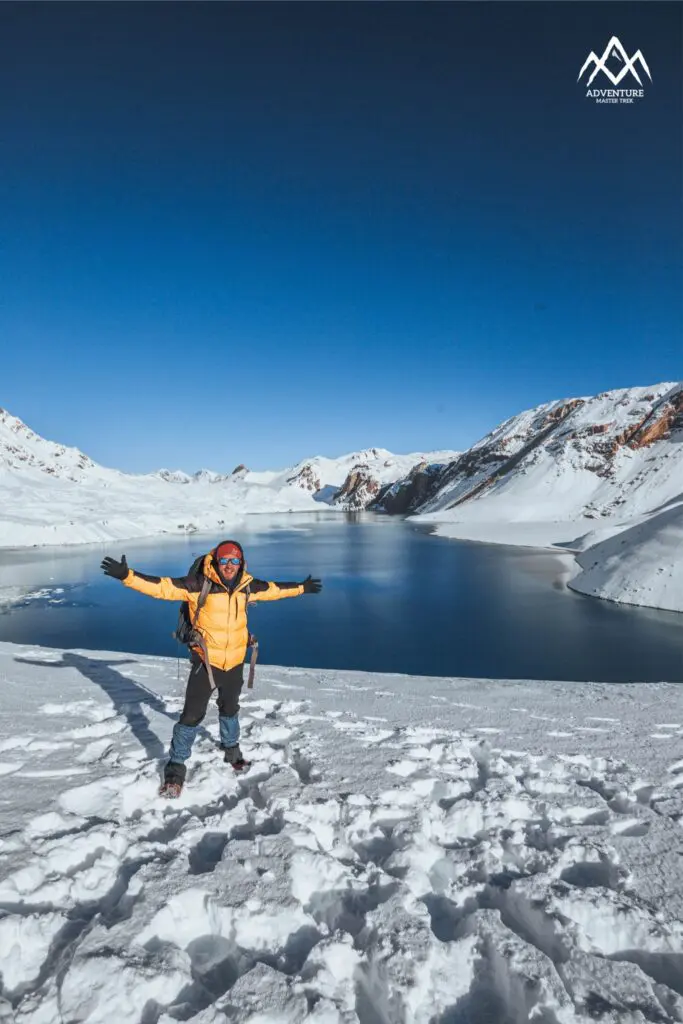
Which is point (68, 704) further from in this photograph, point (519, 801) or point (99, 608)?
point (99, 608)

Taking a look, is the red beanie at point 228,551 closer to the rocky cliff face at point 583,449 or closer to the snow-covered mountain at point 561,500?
the snow-covered mountain at point 561,500

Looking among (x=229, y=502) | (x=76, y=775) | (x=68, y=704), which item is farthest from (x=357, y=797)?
(x=229, y=502)

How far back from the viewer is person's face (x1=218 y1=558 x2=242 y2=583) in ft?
15.3

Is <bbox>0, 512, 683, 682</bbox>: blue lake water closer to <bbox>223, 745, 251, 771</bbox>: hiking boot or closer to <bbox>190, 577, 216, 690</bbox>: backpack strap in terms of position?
<bbox>223, 745, 251, 771</bbox>: hiking boot

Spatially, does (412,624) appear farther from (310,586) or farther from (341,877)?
(341,877)

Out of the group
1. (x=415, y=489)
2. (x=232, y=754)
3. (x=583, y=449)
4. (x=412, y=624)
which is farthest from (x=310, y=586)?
(x=415, y=489)

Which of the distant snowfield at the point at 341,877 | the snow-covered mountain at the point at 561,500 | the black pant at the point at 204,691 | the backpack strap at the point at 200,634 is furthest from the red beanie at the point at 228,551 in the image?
the snow-covered mountain at the point at 561,500

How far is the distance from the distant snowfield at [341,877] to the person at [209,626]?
42 centimetres

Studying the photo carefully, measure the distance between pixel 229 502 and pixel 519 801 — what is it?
180134 millimetres

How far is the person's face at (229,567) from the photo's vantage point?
15.3 ft

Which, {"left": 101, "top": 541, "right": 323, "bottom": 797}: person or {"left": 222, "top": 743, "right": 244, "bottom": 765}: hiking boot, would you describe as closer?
{"left": 101, "top": 541, "right": 323, "bottom": 797}: person

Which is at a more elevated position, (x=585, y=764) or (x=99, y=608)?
(x=585, y=764)

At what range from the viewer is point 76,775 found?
184 inches

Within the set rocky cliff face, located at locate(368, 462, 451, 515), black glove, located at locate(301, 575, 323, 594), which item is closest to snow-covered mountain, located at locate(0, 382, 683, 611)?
rocky cliff face, located at locate(368, 462, 451, 515)
